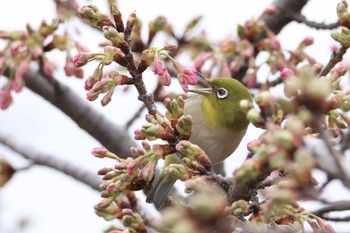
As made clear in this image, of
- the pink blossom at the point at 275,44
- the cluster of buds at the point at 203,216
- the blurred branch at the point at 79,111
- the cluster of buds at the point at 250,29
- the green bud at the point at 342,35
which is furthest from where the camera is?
the cluster of buds at the point at 250,29

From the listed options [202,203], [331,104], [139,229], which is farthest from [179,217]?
[139,229]

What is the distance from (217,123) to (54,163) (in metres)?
0.97

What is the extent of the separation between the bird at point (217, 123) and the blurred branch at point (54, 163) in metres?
0.47

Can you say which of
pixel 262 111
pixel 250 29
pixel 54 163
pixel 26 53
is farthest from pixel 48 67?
pixel 262 111

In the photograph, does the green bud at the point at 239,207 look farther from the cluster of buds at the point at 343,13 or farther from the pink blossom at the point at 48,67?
the pink blossom at the point at 48,67

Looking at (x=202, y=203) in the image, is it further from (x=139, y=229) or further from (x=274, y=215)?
(x=139, y=229)

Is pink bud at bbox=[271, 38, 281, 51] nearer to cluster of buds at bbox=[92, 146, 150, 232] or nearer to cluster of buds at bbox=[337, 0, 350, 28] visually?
cluster of buds at bbox=[337, 0, 350, 28]

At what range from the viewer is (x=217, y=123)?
3.49 metres

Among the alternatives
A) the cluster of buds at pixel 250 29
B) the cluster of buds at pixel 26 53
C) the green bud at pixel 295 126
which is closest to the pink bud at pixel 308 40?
the cluster of buds at pixel 250 29

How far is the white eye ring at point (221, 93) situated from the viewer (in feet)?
11.1

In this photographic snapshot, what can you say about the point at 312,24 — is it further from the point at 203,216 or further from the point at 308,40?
the point at 203,216

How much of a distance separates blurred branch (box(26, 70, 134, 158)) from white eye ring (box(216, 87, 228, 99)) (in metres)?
0.67

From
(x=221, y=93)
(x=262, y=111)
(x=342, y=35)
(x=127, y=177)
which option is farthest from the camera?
(x=221, y=93)

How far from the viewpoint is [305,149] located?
139 cm
